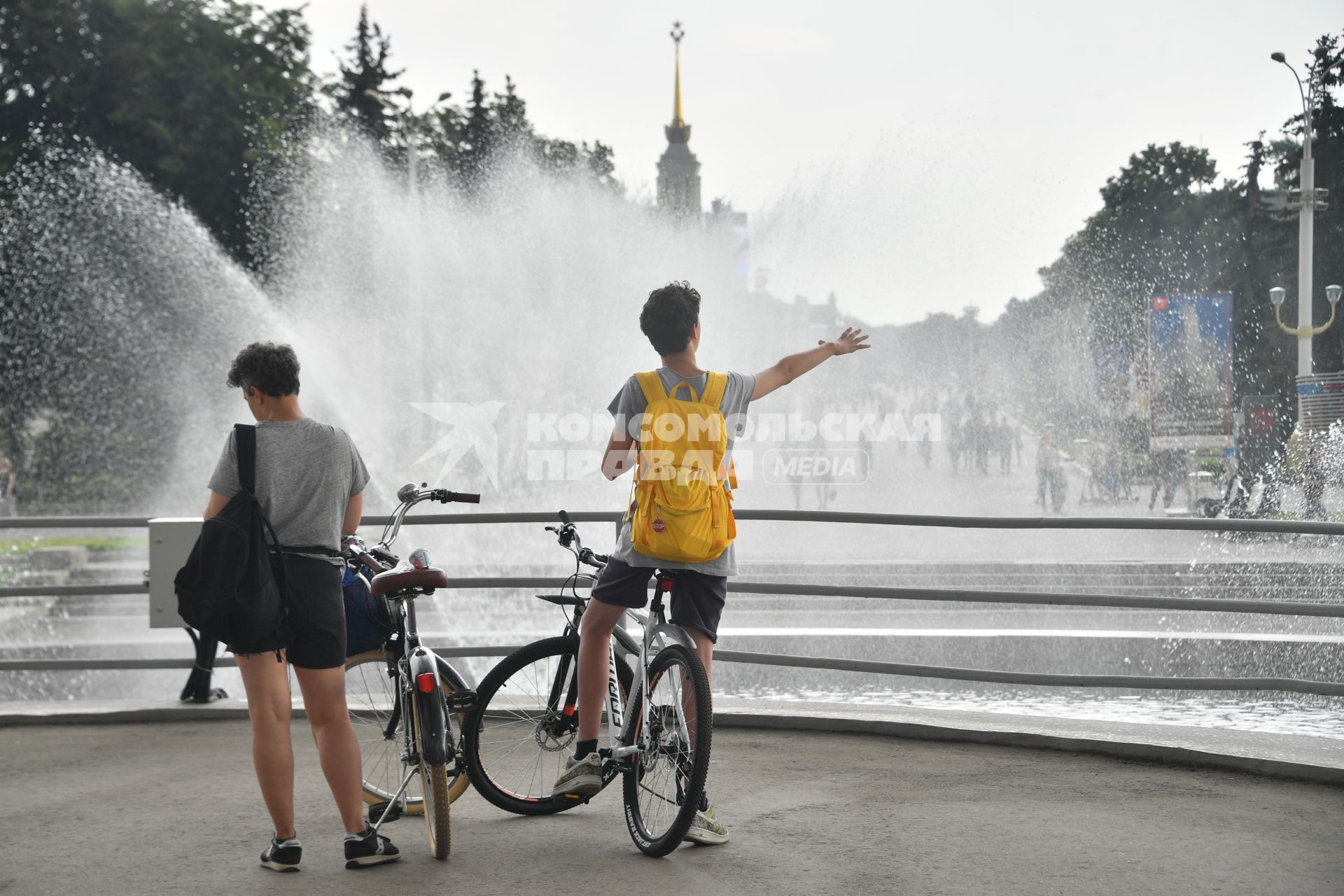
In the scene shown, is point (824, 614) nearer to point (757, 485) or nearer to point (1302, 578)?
point (1302, 578)

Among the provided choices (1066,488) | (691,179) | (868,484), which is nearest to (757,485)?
(868,484)

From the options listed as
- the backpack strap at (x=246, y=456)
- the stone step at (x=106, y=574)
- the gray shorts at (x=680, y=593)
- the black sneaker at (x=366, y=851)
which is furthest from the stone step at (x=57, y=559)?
the gray shorts at (x=680, y=593)

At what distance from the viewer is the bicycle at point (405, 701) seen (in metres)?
4.50

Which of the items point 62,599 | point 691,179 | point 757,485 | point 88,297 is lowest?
point 62,599

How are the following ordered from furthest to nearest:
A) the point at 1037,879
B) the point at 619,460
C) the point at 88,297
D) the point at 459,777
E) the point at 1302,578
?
1. the point at 88,297
2. the point at 1302,578
3. the point at 459,777
4. the point at 619,460
5. the point at 1037,879

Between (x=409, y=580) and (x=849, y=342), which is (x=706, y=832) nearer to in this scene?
(x=409, y=580)

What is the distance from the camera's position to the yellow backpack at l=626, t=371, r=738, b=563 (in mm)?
4520

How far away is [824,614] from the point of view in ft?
50.3

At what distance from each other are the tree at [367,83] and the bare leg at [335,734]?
3647 cm

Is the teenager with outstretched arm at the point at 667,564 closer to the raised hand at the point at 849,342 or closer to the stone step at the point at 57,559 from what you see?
the raised hand at the point at 849,342

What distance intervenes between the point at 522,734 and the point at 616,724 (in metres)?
0.43

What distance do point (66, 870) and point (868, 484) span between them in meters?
23.3

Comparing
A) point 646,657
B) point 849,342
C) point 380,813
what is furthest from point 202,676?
point 849,342

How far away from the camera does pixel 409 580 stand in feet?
14.9
